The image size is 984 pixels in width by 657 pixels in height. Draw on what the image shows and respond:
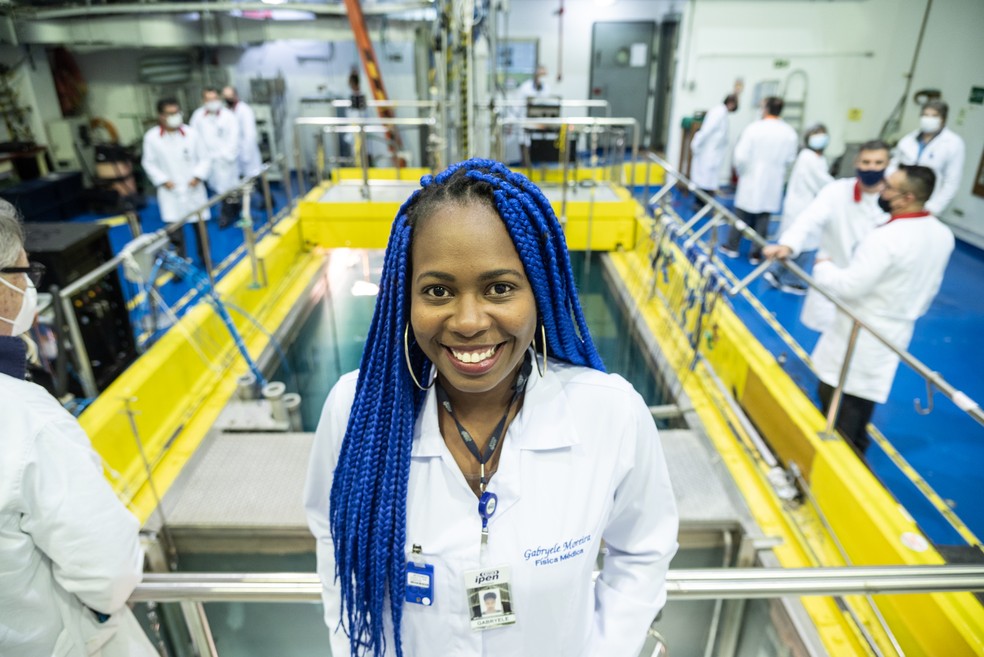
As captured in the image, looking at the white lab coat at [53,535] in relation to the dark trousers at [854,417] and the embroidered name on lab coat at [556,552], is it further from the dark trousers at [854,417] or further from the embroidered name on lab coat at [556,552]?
the dark trousers at [854,417]

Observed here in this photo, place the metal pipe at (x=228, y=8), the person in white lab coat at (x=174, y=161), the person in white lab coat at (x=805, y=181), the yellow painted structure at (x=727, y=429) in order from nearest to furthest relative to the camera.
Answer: the yellow painted structure at (x=727, y=429), the person in white lab coat at (x=805, y=181), the person in white lab coat at (x=174, y=161), the metal pipe at (x=228, y=8)

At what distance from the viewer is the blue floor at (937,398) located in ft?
10.5

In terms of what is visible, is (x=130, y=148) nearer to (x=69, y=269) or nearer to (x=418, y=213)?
(x=69, y=269)

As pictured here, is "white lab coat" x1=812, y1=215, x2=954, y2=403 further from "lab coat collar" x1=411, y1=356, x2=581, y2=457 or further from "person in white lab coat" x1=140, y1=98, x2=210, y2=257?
"person in white lab coat" x1=140, y1=98, x2=210, y2=257

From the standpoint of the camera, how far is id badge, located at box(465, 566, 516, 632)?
0.96 metres

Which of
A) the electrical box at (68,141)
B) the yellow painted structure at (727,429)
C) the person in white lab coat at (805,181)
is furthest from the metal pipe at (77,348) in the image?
the electrical box at (68,141)

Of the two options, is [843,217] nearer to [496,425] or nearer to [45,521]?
[496,425]

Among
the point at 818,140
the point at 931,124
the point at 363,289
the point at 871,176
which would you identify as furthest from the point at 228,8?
the point at 931,124

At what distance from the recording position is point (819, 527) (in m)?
2.57

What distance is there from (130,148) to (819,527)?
1009cm

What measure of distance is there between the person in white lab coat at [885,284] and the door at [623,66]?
912 cm

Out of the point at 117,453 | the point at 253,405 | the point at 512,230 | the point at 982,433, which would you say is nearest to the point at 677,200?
the point at 982,433

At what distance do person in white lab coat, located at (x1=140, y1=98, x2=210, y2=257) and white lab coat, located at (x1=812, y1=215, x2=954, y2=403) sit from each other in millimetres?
5716

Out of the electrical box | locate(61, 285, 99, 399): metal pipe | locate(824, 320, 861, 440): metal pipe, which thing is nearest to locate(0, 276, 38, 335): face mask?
locate(61, 285, 99, 399): metal pipe
